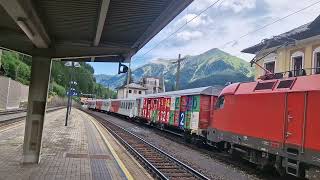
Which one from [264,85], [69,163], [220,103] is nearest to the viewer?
[69,163]

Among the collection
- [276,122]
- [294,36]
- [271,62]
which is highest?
[294,36]

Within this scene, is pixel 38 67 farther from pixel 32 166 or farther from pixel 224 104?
pixel 224 104

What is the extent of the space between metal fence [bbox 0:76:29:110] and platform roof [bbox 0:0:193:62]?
1580 inches

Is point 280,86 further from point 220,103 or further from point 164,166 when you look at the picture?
point 220,103

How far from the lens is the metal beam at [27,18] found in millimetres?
8203

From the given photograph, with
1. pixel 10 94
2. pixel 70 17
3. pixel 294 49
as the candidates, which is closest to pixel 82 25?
pixel 70 17

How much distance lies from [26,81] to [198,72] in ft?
338

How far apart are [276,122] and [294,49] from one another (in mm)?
18076

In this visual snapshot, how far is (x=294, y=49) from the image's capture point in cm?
3102

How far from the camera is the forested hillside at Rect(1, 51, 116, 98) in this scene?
3061 inches

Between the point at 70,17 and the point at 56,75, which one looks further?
the point at 56,75

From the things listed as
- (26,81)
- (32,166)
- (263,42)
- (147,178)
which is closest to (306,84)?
(147,178)

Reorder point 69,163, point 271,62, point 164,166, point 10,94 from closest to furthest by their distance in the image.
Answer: point 69,163 → point 164,166 → point 271,62 → point 10,94

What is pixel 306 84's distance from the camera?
1280 cm
